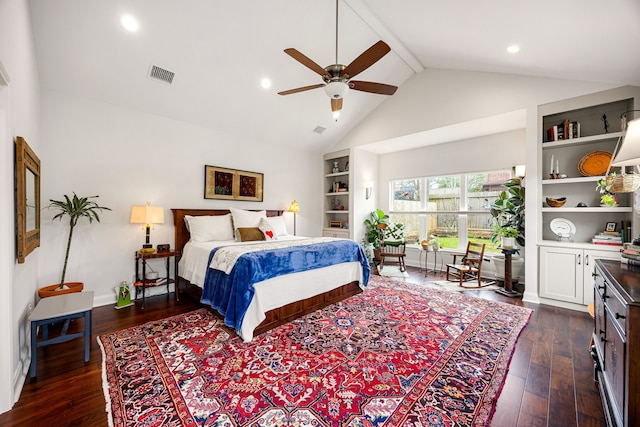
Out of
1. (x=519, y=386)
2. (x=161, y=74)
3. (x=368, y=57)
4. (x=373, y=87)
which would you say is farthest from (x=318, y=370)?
(x=161, y=74)

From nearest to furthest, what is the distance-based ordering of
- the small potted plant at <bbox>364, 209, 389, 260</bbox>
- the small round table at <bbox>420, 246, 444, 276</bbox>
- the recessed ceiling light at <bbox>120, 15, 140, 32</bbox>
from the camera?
the recessed ceiling light at <bbox>120, 15, 140, 32</bbox>, the small round table at <bbox>420, 246, 444, 276</bbox>, the small potted plant at <bbox>364, 209, 389, 260</bbox>

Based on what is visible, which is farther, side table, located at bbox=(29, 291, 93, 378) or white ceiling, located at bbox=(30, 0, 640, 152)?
white ceiling, located at bbox=(30, 0, 640, 152)

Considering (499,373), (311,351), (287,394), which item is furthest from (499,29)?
(287,394)

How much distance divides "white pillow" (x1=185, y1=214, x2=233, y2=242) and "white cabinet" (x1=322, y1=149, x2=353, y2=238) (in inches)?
111

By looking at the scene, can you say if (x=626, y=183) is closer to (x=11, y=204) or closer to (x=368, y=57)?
(x=368, y=57)

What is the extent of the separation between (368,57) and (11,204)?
299cm

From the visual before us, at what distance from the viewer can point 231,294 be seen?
8.69ft

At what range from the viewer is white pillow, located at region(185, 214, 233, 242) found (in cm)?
395

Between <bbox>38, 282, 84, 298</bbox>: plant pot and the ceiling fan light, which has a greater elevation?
the ceiling fan light

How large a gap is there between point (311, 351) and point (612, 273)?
2187 millimetres

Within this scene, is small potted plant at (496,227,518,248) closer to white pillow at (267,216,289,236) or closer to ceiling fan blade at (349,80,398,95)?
ceiling fan blade at (349,80,398,95)

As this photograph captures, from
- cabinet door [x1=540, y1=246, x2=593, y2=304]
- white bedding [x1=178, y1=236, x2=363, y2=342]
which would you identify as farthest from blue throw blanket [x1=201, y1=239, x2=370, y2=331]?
cabinet door [x1=540, y1=246, x2=593, y2=304]

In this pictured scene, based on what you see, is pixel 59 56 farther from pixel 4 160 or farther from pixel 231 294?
pixel 231 294

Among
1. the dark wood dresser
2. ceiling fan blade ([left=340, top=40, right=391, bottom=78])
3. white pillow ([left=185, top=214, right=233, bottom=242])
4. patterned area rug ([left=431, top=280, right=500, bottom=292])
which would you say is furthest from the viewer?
patterned area rug ([left=431, top=280, right=500, bottom=292])
